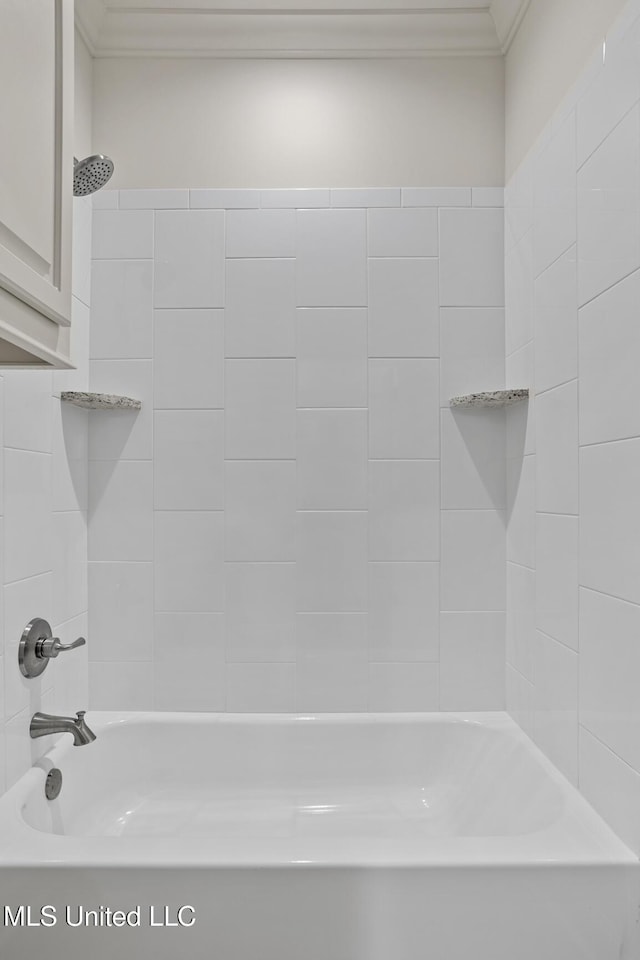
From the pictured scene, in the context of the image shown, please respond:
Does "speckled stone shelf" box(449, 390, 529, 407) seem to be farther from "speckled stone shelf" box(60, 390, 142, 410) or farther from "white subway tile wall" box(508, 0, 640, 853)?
"speckled stone shelf" box(60, 390, 142, 410)

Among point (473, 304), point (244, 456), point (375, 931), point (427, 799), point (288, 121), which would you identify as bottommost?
point (427, 799)

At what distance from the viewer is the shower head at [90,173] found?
1.48 m

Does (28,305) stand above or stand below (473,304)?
below

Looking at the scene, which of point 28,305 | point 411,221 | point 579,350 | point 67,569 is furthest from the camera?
point 411,221

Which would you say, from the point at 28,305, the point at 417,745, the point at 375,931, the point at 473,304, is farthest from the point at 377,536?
the point at 28,305

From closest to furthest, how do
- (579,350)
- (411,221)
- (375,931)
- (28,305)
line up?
(28,305) → (375,931) → (579,350) → (411,221)

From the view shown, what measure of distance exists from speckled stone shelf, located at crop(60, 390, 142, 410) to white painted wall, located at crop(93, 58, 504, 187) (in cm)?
67

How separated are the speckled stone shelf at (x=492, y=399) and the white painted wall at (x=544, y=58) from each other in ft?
2.15

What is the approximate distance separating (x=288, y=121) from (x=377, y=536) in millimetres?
1277

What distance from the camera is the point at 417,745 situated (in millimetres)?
1875

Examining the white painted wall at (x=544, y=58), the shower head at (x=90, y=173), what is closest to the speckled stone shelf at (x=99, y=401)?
the shower head at (x=90, y=173)

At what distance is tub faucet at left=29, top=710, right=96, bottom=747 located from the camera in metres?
1.48

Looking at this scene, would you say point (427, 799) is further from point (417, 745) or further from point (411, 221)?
point (411, 221)

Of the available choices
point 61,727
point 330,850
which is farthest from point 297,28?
point 330,850
